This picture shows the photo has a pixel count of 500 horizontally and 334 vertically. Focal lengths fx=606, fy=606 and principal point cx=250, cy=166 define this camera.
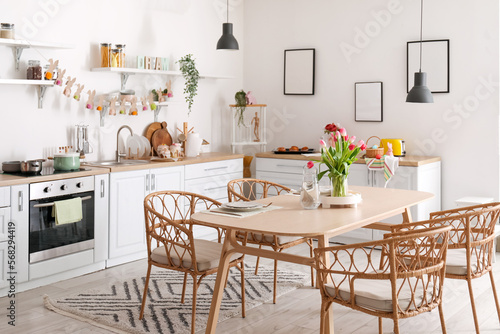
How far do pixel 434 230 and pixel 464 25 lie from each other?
3.42 metres

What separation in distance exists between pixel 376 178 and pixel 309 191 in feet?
7.27

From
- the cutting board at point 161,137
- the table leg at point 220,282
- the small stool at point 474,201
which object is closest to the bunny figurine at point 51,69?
the cutting board at point 161,137

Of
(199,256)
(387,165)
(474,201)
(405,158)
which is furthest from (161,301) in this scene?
(474,201)

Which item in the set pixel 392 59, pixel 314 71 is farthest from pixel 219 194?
pixel 392 59

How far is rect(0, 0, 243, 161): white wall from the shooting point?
4.66 m

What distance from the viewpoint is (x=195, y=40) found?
6.21m

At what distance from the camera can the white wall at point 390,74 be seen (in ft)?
17.8

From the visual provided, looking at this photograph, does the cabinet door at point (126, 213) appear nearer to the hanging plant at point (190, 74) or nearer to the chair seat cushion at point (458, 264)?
the hanging plant at point (190, 74)

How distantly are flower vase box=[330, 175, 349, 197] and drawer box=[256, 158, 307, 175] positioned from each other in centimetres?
231

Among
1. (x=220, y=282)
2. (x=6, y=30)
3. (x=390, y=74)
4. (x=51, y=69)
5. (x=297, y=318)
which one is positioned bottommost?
(x=297, y=318)

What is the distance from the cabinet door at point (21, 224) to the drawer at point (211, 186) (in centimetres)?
161

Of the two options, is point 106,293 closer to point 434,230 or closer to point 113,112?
point 113,112

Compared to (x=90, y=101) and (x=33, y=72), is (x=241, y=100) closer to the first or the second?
(x=90, y=101)

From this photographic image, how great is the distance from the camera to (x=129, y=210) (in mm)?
4918
